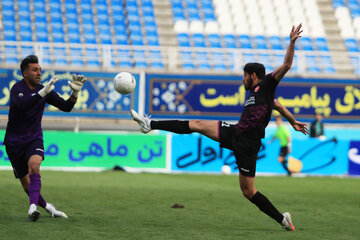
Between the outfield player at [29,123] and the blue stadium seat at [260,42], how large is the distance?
1919cm

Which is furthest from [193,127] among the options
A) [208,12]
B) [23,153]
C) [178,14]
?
[208,12]

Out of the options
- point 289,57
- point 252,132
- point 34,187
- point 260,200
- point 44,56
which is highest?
point 44,56

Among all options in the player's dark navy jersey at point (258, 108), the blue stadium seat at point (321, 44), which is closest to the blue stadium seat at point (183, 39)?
the blue stadium seat at point (321, 44)

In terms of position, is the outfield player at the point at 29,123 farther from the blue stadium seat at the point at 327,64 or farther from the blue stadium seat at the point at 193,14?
the blue stadium seat at the point at 193,14

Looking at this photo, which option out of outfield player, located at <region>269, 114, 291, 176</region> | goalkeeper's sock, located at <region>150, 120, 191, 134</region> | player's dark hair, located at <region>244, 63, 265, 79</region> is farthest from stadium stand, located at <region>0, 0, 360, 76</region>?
player's dark hair, located at <region>244, 63, 265, 79</region>

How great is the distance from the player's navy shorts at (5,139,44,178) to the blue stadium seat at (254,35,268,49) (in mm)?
19351

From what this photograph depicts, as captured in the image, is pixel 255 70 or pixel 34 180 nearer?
pixel 255 70

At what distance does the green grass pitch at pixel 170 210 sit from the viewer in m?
6.32

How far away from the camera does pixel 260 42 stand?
2598 cm

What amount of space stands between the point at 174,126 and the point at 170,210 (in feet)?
6.95

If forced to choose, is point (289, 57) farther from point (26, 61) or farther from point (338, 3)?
point (338, 3)

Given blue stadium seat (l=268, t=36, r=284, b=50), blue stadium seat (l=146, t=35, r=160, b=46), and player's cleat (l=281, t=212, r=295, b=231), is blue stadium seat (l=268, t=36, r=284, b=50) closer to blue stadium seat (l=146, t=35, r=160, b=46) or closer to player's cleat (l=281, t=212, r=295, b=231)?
blue stadium seat (l=146, t=35, r=160, b=46)

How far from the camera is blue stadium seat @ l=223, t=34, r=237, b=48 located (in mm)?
25456

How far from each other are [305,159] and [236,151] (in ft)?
41.0
